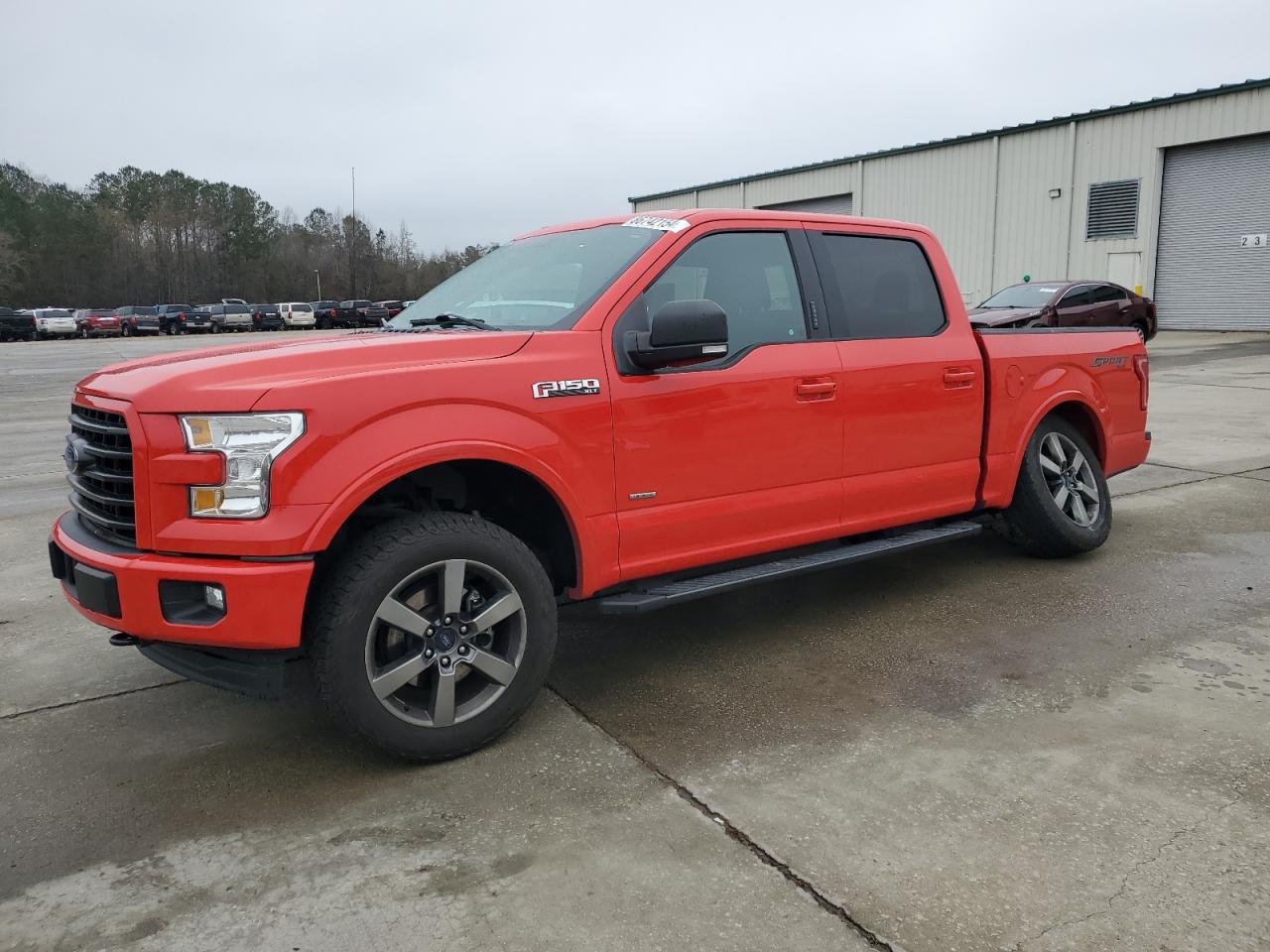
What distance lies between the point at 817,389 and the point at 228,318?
57.3 meters

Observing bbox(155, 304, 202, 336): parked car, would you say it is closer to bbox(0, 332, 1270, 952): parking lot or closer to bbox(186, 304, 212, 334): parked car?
bbox(186, 304, 212, 334): parked car

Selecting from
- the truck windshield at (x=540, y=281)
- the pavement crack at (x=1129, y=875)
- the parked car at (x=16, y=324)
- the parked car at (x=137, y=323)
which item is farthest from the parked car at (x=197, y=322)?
the pavement crack at (x=1129, y=875)

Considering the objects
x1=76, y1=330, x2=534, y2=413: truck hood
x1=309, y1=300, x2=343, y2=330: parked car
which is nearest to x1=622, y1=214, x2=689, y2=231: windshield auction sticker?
x1=76, y1=330, x2=534, y2=413: truck hood

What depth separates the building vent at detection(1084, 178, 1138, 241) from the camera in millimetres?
27781

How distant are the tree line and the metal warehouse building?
1850 inches

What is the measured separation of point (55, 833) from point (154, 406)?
4.20 feet

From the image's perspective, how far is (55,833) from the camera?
288 cm

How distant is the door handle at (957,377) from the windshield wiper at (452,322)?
218 centimetres

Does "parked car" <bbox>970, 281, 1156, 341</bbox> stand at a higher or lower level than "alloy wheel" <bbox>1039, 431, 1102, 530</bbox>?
higher

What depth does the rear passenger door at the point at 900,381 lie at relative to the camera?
4359 millimetres

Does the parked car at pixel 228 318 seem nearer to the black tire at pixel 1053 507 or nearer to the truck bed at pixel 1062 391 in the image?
the truck bed at pixel 1062 391

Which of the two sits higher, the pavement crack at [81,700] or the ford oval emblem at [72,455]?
the ford oval emblem at [72,455]

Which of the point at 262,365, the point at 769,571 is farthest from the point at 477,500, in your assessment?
the point at 769,571

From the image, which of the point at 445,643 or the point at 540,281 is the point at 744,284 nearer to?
the point at 540,281
